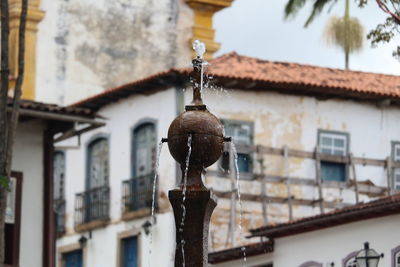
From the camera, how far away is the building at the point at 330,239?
32.9 m

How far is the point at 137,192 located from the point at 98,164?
2.43 metres

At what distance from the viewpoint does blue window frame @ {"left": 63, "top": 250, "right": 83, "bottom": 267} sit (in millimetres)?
44281

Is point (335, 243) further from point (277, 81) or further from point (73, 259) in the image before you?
point (73, 259)

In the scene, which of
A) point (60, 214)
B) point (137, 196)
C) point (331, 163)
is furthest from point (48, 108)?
point (60, 214)

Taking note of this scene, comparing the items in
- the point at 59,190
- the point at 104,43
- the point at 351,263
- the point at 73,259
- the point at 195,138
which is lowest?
the point at 195,138

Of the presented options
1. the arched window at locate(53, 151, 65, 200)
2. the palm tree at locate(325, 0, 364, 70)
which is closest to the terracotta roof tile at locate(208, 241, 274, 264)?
the arched window at locate(53, 151, 65, 200)

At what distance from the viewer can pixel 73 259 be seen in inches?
1753

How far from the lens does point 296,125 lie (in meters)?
42.2

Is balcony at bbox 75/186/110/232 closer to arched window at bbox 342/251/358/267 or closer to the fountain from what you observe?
arched window at bbox 342/251/358/267

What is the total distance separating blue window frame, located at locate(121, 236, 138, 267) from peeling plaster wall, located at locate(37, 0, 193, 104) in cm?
450

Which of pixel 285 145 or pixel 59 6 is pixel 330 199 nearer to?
pixel 285 145

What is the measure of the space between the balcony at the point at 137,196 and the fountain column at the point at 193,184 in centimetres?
2447

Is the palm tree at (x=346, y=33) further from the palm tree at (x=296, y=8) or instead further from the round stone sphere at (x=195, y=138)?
the round stone sphere at (x=195, y=138)

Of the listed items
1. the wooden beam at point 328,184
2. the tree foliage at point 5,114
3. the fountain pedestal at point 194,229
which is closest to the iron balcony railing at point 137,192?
the wooden beam at point 328,184
